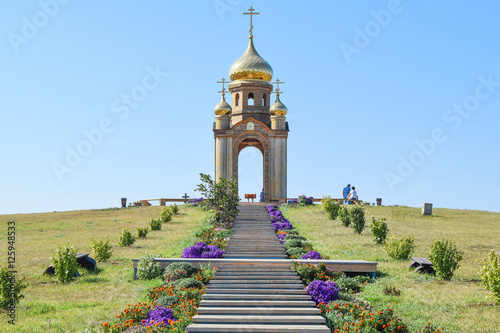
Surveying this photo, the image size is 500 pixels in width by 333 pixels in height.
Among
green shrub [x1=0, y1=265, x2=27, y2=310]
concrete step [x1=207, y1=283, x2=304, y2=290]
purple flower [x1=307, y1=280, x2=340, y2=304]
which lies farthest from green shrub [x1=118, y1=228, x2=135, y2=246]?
purple flower [x1=307, y1=280, x2=340, y2=304]

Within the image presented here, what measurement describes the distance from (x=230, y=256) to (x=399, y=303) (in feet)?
26.2

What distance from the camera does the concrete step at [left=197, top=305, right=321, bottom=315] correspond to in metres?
13.6

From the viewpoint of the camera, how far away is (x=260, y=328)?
1253 centimetres

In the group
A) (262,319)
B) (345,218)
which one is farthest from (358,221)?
(262,319)

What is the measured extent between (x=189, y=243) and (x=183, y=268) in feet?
23.7

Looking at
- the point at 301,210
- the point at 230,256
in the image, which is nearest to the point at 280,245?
the point at 230,256

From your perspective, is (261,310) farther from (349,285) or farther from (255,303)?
(349,285)

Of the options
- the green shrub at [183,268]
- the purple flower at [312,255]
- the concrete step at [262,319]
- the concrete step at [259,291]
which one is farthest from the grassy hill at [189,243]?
the concrete step at [262,319]

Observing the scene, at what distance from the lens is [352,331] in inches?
467

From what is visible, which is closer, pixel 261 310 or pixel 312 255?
pixel 261 310

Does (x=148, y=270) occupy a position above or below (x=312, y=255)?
below

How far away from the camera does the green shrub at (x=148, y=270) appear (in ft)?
59.6

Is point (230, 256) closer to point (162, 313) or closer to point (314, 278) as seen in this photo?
point (314, 278)

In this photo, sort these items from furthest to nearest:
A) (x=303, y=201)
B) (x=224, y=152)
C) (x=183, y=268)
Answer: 1. (x=224, y=152)
2. (x=303, y=201)
3. (x=183, y=268)
